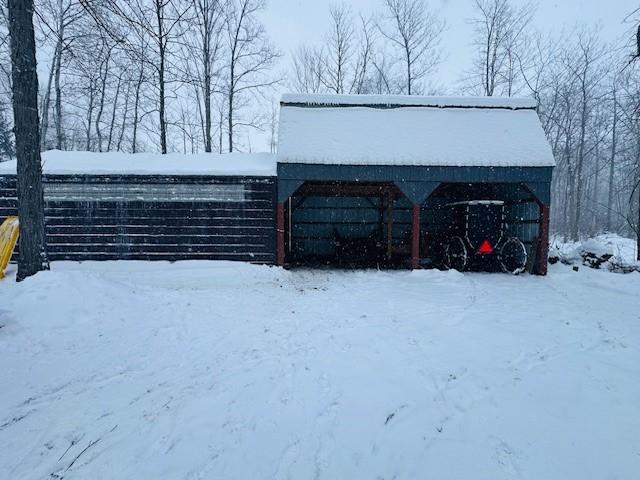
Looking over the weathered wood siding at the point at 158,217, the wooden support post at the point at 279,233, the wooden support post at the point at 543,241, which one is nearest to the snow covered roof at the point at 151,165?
the weathered wood siding at the point at 158,217

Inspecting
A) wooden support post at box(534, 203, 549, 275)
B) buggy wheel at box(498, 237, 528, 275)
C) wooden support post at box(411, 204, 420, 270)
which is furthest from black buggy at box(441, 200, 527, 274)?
wooden support post at box(411, 204, 420, 270)

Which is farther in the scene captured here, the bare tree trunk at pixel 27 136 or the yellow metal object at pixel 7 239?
the yellow metal object at pixel 7 239

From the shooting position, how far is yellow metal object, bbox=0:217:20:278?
762 cm

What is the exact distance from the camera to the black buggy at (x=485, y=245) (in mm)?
9586

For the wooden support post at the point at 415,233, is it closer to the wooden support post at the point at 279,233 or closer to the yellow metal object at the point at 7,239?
the wooden support post at the point at 279,233

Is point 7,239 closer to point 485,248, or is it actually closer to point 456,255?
point 456,255

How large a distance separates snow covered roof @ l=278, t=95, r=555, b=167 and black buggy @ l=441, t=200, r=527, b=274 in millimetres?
1537

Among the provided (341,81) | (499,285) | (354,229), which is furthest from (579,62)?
(499,285)

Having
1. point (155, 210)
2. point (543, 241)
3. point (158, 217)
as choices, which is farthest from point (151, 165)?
point (543, 241)

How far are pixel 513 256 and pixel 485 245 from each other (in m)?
1.46

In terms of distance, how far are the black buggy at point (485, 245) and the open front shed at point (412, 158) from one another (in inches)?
17.6

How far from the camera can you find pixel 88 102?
21.4m

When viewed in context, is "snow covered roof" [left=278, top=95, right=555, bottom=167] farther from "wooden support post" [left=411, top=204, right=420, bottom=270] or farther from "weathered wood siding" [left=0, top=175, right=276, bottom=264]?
"weathered wood siding" [left=0, top=175, right=276, bottom=264]

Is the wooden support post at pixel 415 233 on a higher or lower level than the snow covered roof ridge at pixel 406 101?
lower
